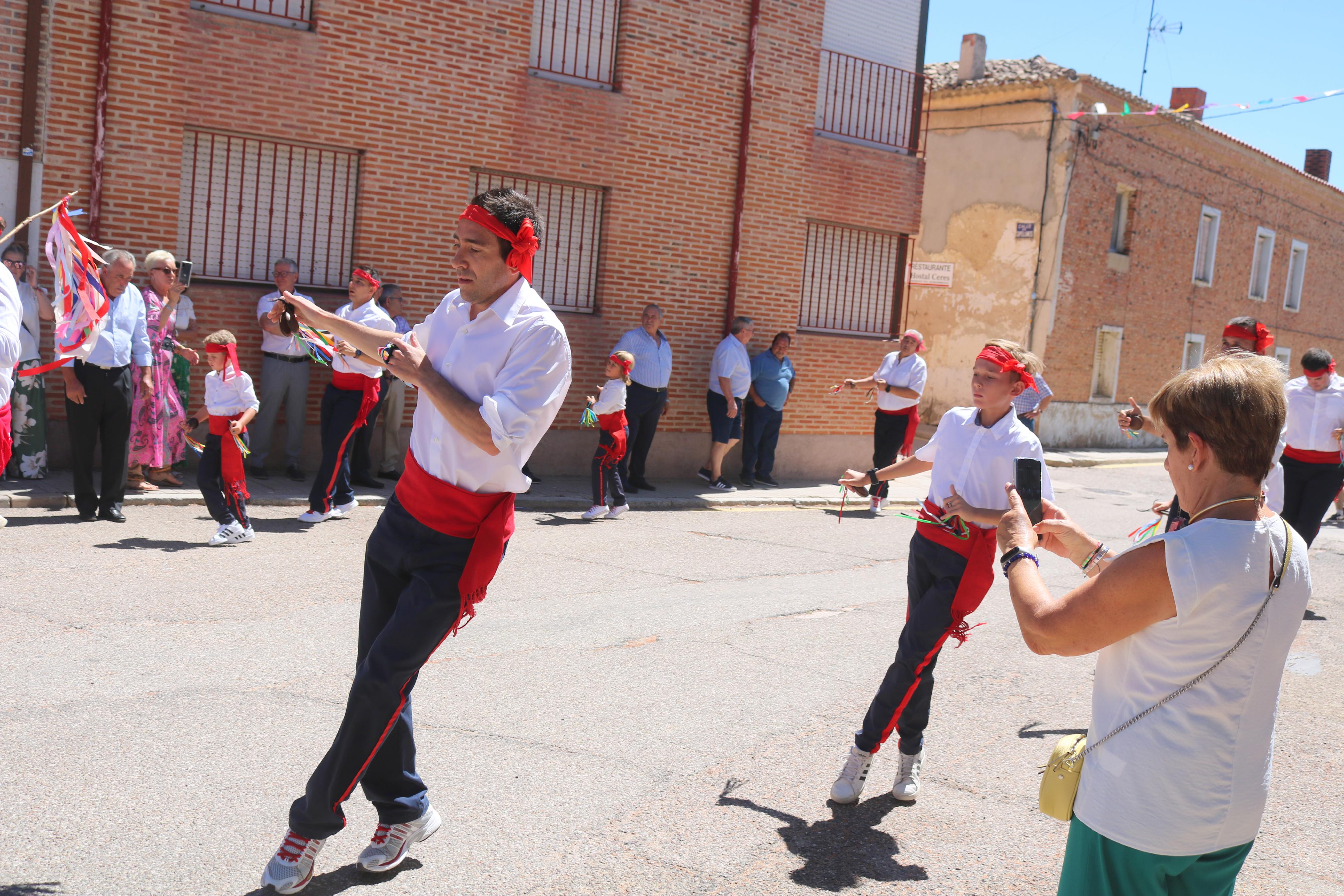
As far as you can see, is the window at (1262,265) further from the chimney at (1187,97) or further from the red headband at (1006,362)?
the red headband at (1006,362)

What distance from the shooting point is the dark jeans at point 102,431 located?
361 inches

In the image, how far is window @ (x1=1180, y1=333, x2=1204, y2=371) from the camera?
92.4 feet

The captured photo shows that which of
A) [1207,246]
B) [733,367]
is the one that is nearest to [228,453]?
[733,367]

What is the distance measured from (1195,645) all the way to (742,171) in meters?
13.3

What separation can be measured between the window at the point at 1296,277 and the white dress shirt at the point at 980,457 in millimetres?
31983

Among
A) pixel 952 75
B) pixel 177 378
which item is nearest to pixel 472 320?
pixel 177 378

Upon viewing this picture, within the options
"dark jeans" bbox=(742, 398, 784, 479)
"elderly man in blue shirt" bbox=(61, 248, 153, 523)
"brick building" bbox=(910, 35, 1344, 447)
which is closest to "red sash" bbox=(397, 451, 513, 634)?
"elderly man in blue shirt" bbox=(61, 248, 153, 523)

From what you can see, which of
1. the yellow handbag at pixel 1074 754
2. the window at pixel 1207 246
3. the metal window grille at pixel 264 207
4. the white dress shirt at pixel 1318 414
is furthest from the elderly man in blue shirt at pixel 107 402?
the window at pixel 1207 246

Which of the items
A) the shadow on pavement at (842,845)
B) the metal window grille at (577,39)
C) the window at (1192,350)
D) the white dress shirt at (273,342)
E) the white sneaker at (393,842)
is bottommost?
the shadow on pavement at (842,845)

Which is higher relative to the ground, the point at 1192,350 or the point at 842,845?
the point at 1192,350

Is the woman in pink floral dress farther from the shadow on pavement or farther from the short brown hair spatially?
the short brown hair

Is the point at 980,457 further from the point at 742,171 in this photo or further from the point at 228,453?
the point at 742,171

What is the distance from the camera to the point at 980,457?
15.1 feet

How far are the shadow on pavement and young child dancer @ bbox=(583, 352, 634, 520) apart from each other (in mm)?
6723
